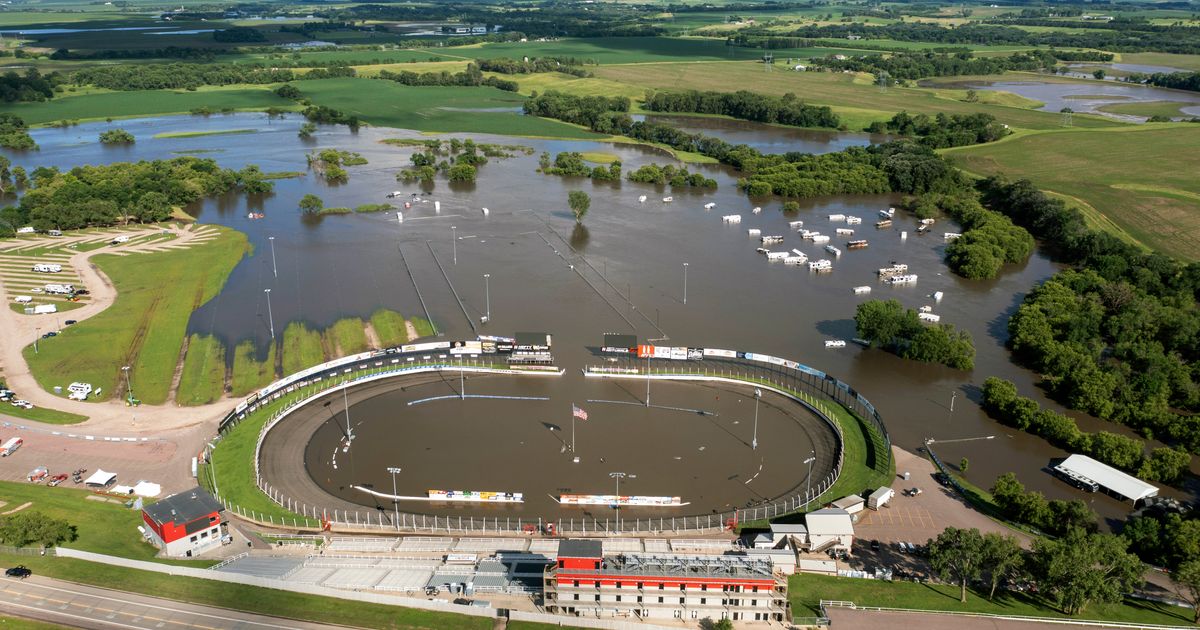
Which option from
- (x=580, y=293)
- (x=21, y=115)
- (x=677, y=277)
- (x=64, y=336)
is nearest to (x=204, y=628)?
(x=64, y=336)

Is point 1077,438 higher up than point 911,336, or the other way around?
point 911,336

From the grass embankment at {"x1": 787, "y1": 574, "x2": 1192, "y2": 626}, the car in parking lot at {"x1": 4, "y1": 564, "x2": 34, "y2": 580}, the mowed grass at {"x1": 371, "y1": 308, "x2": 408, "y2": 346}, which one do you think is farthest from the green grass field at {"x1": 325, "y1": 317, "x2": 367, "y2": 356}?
the grass embankment at {"x1": 787, "y1": 574, "x2": 1192, "y2": 626}

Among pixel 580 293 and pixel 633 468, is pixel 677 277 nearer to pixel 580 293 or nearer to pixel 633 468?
pixel 580 293

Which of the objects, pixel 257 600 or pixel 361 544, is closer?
pixel 257 600

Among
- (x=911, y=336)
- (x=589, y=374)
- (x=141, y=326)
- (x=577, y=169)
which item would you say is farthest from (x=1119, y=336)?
(x=141, y=326)

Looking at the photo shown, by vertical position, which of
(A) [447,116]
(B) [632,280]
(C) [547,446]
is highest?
(A) [447,116]

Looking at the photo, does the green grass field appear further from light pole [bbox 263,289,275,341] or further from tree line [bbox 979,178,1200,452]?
tree line [bbox 979,178,1200,452]

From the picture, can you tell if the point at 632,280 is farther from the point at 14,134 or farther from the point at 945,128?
the point at 14,134
